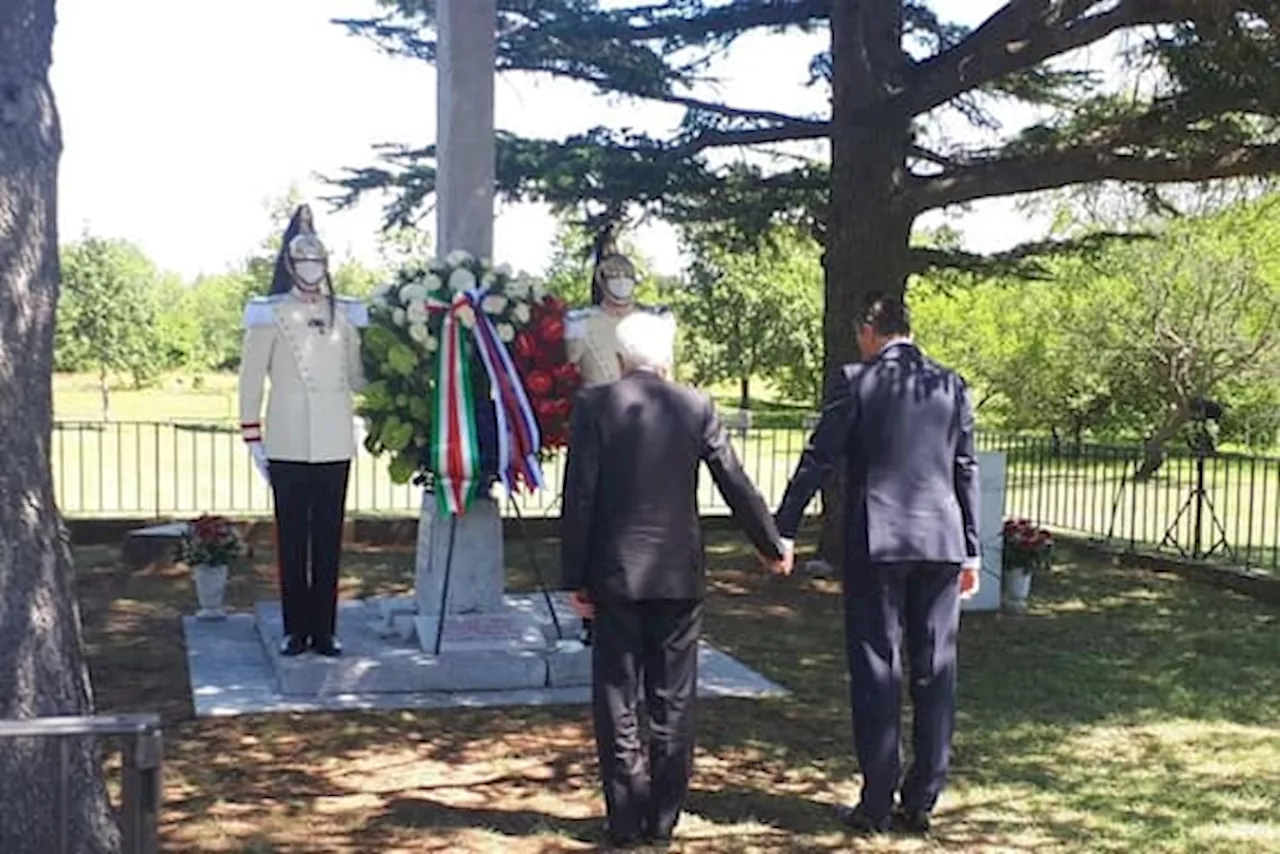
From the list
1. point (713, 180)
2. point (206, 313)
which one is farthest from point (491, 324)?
point (206, 313)

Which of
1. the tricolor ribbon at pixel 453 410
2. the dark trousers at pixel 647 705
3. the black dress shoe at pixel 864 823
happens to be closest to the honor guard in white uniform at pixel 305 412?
the tricolor ribbon at pixel 453 410

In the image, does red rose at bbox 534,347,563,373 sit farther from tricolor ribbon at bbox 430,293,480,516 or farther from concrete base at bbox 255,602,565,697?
concrete base at bbox 255,602,565,697

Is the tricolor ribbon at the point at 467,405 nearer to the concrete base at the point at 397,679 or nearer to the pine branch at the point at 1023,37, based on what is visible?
the concrete base at the point at 397,679

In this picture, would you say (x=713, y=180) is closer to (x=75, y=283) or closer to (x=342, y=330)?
(x=342, y=330)

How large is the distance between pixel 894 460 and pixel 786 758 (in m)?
1.72

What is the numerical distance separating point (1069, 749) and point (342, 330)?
13.0 ft

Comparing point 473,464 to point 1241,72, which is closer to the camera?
point 473,464

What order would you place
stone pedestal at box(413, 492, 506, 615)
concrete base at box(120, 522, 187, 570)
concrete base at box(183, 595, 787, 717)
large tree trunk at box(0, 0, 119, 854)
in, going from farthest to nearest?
concrete base at box(120, 522, 187, 570) → stone pedestal at box(413, 492, 506, 615) → concrete base at box(183, 595, 787, 717) → large tree trunk at box(0, 0, 119, 854)

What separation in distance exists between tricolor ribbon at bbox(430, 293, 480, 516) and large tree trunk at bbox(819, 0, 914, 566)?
4.30m

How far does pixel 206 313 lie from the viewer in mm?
66000

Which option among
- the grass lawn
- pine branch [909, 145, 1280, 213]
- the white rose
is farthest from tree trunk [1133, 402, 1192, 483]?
the white rose

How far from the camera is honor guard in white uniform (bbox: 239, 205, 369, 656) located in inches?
285

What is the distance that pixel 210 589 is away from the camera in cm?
932

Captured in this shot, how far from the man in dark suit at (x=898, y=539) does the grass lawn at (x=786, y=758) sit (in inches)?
12.7
